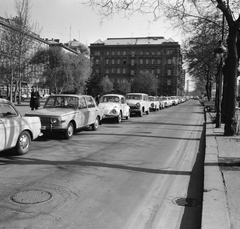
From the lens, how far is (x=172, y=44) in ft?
390

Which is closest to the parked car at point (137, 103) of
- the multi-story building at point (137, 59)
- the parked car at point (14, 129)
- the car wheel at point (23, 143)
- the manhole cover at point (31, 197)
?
the parked car at point (14, 129)

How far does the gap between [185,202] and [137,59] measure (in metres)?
121

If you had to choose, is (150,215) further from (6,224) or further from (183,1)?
(183,1)

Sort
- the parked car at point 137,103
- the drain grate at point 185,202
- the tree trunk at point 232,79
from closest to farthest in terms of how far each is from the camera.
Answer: the drain grate at point 185,202 < the tree trunk at point 232,79 < the parked car at point 137,103

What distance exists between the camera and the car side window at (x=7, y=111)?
7011mm

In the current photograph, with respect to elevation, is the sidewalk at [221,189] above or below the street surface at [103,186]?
above

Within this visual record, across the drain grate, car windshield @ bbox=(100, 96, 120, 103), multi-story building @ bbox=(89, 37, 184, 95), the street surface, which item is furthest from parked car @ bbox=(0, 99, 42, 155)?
multi-story building @ bbox=(89, 37, 184, 95)

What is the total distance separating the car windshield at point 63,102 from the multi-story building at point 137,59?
4298 inches

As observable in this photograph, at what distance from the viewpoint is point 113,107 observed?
52.0 feet

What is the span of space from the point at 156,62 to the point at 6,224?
121 meters

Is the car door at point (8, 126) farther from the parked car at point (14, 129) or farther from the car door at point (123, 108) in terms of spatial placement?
the car door at point (123, 108)

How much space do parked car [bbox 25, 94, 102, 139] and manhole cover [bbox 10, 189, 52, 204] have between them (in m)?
5.11

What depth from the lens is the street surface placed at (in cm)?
378

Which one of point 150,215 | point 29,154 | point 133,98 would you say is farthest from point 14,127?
point 133,98
